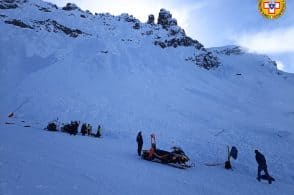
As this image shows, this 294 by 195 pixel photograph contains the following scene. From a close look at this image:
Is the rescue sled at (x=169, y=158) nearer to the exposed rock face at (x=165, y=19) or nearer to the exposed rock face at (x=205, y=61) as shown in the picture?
the exposed rock face at (x=205, y=61)

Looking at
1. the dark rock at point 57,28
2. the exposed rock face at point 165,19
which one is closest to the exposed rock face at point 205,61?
the exposed rock face at point 165,19

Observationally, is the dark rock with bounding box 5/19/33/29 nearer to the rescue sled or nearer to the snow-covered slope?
the snow-covered slope

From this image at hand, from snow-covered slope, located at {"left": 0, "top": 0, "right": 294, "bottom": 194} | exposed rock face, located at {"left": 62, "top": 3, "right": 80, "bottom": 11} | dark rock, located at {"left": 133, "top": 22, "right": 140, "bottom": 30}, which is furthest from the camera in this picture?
exposed rock face, located at {"left": 62, "top": 3, "right": 80, "bottom": 11}

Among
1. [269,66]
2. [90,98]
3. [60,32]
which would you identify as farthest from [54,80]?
[269,66]

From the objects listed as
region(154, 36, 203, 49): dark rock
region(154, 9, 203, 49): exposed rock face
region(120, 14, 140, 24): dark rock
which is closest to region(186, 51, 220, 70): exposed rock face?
region(154, 36, 203, 49): dark rock

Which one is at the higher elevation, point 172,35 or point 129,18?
point 129,18

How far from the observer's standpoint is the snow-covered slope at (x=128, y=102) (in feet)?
43.3

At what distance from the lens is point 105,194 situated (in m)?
9.45

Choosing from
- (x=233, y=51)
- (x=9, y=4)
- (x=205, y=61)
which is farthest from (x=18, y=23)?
(x=233, y=51)

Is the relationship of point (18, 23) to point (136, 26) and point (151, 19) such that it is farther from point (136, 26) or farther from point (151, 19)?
point (151, 19)

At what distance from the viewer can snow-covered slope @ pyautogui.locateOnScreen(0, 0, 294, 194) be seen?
43.3 ft

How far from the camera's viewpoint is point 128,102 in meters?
40.5

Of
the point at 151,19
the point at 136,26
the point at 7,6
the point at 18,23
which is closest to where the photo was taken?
the point at 18,23

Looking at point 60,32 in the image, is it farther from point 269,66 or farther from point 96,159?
point 96,159
